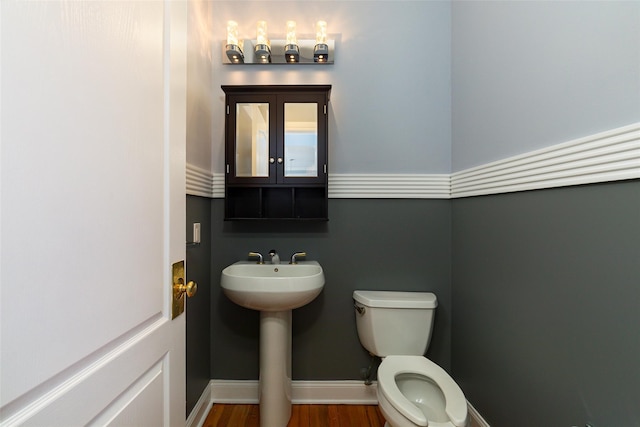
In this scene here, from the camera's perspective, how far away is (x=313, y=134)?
1.56m

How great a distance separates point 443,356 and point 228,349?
1.28 meters

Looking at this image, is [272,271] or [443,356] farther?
[443,356]

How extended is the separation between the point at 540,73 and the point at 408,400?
1.36 meters

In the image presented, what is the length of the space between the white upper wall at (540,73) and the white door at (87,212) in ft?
3.82

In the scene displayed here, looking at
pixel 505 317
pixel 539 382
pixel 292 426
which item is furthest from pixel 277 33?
pixel 292 426

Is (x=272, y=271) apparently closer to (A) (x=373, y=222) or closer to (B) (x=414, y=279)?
(A) (x=373, y=222)

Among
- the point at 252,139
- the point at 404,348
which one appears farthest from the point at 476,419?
the point at 252,139

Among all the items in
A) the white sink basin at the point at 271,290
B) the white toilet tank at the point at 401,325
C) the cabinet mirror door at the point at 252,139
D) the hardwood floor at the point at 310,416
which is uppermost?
the cabinet mirror door at the point at 252,139

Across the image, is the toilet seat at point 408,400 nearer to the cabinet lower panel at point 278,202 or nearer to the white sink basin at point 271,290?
the white sink basin at point 271,290

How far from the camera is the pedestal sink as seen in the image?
127cm

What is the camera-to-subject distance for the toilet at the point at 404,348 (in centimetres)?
115

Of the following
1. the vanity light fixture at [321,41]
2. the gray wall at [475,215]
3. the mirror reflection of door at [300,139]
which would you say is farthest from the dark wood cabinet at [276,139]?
the vanity light fixture at [321,41]

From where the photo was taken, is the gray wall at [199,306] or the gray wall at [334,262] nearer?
the gray wall at [199,306]

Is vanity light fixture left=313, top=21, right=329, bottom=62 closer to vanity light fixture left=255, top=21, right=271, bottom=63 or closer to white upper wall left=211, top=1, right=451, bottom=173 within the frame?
white upper wall left=211, top=1, right=451, bottom=173
